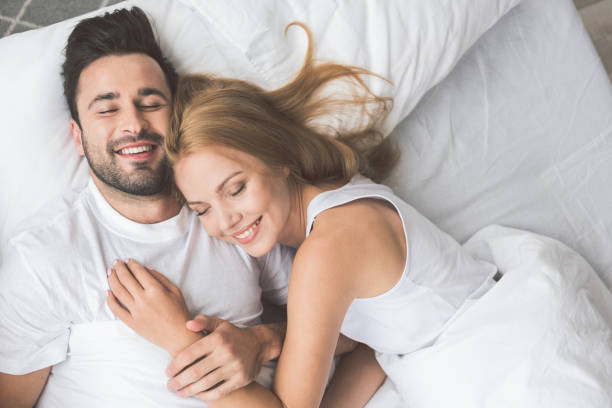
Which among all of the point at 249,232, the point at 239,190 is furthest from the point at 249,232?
the point at 239,190

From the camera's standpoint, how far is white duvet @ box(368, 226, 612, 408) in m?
1.07

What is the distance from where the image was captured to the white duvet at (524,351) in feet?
3.52

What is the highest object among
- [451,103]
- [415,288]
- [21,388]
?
[451,103]

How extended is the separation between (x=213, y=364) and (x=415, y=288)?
460 mm

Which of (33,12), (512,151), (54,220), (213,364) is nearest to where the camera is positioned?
(213,364)

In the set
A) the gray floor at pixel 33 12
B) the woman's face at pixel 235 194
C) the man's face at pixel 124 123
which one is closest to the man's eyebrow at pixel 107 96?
the man's face at pixel 124 123

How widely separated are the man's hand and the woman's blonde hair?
381 mm

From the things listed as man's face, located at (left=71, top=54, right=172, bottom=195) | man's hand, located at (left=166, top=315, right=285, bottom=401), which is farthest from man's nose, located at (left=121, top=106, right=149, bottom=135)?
man's hand, located at (left=166, top=315, right=285, bottom=401)

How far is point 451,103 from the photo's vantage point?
1.53m

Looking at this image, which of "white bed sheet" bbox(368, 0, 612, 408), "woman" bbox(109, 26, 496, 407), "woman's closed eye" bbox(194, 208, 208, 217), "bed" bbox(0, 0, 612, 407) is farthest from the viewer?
"white bed sheet" bbox(368, 0, 612, 408)

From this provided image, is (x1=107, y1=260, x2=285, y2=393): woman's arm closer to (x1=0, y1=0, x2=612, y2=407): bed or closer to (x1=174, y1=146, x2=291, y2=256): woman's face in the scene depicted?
(x1=174, y1=146, x2=291, y2=256): woman's face

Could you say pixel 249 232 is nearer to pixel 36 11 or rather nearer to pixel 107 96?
pixel 107 96

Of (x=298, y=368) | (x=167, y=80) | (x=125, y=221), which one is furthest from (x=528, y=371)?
(x=167, y=80)

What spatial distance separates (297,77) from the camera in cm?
126
